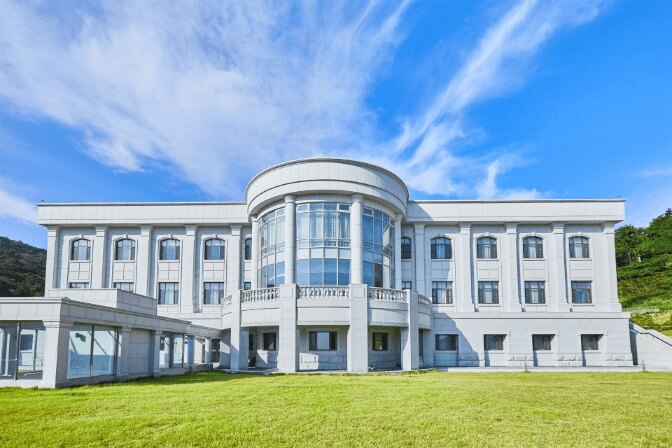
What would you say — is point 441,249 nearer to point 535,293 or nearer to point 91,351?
point 535,293

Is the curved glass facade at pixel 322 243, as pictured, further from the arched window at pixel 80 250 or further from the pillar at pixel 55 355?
the arched window at pixel 80 250

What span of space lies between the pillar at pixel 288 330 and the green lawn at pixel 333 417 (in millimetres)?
9651

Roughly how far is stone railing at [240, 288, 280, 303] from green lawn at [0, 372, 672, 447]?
11.3 meters

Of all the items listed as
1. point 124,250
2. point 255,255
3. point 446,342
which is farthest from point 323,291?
point 124,250

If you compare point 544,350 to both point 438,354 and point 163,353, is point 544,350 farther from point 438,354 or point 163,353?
point 163,353

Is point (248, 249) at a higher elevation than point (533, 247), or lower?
lower

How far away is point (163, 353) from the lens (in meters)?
26.7

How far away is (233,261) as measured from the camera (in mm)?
37469

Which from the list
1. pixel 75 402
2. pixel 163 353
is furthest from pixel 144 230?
pixel 75 402

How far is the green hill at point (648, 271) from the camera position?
1928 inches

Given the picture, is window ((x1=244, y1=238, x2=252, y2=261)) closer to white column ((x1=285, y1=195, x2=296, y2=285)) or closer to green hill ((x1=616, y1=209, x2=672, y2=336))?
white column ((x1=285, y1=195, x2=296, y2=285))

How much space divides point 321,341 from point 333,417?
1903 centimetres

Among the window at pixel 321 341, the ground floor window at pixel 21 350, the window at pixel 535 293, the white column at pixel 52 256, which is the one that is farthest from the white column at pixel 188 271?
the window at pixel 535 293

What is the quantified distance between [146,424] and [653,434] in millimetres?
9927
